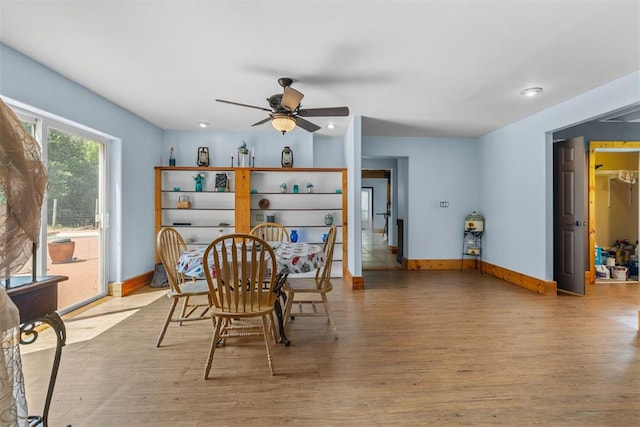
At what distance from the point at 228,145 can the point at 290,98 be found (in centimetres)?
293

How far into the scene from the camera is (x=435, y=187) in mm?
5887

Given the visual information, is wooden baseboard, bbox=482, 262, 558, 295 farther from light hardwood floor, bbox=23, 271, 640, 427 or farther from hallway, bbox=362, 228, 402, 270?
hallway, bbox=362, 228, 402, 270

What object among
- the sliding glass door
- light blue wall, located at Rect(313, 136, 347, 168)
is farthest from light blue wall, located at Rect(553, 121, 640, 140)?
the sliding glass door

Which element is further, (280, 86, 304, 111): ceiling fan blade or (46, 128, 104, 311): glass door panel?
(46, 128, 104, 311): glass door panel

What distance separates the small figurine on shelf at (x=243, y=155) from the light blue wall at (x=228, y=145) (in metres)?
0.13

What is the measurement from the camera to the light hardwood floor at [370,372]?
67.1 inches

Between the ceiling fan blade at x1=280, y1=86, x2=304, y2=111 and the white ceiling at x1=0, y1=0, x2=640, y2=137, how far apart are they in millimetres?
301

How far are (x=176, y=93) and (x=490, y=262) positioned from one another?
5.54 meters

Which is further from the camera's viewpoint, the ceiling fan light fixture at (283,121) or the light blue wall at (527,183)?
the light blue wall at (527,183)

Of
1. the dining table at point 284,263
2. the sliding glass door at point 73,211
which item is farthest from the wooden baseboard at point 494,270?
the sliding glass door at point 73,211

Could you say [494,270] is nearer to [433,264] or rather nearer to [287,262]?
[433,264]

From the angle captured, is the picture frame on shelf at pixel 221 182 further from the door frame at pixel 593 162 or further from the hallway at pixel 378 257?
the door frame at pixel 593 162

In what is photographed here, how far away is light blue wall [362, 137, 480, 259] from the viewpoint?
Answer: 19.2 ft

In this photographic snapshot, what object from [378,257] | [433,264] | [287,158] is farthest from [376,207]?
[287,158]
